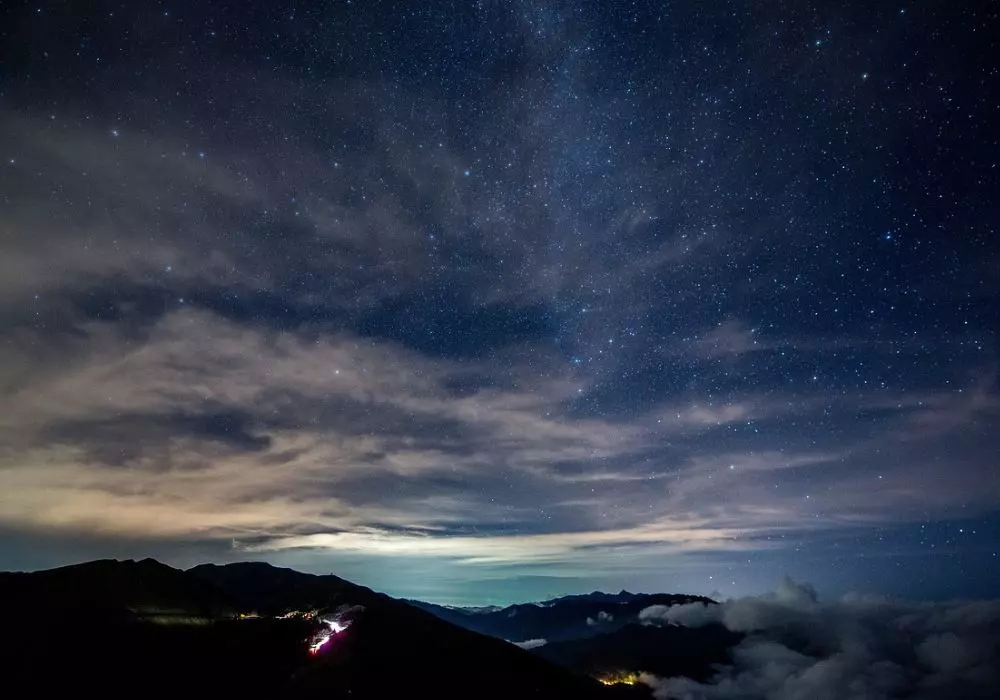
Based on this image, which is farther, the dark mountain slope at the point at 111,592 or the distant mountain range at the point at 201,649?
the dark mountain slope at the point at 111,592

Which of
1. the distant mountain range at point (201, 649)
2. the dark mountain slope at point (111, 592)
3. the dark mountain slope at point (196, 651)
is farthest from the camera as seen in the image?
the dark mountain slope at point (111, 592)

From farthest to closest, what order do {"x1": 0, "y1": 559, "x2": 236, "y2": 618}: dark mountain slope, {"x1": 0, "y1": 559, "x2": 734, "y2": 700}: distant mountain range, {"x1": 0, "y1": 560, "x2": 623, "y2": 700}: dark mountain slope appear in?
{"x1": 0, "y1": 559, "x2": 236, "y2": 618}: dark mountain slope
{"x1": 0, "y1": 559, "x2": 734, "y2": 700}: distant mountain range
{"x1": 0, "y1": 560, "x2": 623, "y2": 700}: dark mountain slope

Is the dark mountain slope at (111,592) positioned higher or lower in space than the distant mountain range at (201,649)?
higher

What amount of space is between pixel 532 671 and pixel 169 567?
11796 cm

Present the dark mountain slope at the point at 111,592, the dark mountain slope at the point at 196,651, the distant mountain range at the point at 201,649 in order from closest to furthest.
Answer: the dark mountain slope at the point at 196,651 → the distant mountain range at the point at 201,649 → the dark mountain slope at the point at 111,592

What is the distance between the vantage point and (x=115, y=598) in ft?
342

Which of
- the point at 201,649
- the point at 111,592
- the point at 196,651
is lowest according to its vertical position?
the point at 201,649

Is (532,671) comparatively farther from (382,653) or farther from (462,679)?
(382,653)

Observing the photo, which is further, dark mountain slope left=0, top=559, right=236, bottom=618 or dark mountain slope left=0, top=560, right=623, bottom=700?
dark mountain slope left=0, top=559, right=236, bottom=618

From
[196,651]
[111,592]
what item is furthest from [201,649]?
[111,592]

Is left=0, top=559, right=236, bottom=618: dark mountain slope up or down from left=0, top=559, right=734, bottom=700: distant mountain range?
up

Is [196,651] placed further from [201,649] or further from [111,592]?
[111,592]

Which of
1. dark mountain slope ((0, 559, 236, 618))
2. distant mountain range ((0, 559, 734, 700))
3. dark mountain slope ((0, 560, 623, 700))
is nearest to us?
dark mountain slope ((0, 560, 623, 700))

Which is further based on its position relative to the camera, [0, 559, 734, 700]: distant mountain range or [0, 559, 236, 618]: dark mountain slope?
[0, 559, 236, 618]: dark mountain slope
